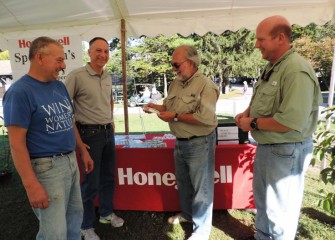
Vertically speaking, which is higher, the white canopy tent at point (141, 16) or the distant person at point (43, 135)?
the white canopy tent at point (141, 16)

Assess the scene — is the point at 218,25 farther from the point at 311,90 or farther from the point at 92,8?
the point at 311,90

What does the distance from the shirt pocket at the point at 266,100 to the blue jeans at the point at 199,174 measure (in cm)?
61

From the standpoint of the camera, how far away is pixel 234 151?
3.08m

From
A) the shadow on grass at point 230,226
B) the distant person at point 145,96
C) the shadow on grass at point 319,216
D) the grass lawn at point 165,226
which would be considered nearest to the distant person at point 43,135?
the grass lawn at point 165,226

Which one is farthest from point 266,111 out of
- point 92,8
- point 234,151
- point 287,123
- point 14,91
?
point 92,8

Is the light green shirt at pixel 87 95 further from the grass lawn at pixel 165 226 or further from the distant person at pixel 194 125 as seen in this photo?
the grass lawn at pixel 165 226

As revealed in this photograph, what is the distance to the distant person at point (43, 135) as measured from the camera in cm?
162

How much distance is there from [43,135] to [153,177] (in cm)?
171

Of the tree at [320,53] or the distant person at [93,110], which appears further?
the tree at [320,53]

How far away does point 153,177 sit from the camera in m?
3.25

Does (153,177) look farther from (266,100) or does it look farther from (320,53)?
(320,53)

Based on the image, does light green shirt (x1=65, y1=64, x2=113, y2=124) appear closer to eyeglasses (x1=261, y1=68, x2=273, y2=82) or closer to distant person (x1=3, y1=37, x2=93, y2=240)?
distant person (x1=3, y1=37, x2=93, y2=240)

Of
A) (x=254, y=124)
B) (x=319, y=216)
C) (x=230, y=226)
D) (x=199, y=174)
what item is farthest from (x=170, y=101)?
(x=319, y=216)

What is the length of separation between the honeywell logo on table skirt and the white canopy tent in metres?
1.88
